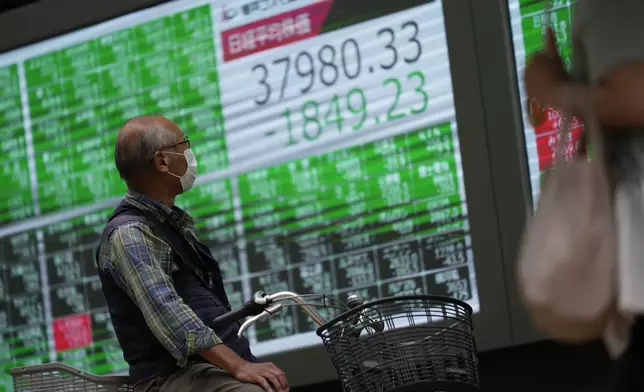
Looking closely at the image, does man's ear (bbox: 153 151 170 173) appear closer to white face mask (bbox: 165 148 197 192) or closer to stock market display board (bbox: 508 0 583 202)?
white face mask (bbox: 165 148 197 192)

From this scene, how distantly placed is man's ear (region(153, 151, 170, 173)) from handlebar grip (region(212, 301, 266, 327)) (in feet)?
2.06

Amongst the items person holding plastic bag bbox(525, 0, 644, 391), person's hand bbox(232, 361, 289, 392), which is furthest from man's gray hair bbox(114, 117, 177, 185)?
person holding plastic bag bbox(525, 0, 644, 391)

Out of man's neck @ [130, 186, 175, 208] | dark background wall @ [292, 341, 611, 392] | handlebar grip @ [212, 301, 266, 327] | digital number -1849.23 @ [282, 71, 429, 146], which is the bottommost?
dark background wall @ [292, 341, 611, 392]

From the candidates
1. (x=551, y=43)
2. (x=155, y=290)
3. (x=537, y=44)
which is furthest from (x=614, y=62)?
(x=537, y=44)

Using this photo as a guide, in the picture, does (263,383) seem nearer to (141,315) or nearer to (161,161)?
(141,315)

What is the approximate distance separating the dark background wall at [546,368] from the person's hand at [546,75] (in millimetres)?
2783

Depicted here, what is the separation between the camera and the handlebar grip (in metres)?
3.58

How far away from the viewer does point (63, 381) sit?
153 inches

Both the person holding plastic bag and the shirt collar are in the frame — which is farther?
the shirt collar

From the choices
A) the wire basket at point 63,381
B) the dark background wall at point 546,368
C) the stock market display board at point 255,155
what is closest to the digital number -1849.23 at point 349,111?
the stock market display board at point 255,155

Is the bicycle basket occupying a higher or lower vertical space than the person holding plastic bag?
lower

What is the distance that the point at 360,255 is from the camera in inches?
202

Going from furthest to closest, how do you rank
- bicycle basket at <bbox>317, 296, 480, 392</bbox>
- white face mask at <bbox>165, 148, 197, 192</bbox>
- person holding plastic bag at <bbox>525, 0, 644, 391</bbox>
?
white face mask at <bbox>165, 148, 197, 192</bbox> → bicycle basket at <bbox>317, 296, 480, 392</bbox> → person holding plastic bag at <bbox>525, 0, 644, 391</bbox>

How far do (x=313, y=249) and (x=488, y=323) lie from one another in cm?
92
